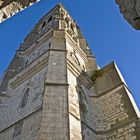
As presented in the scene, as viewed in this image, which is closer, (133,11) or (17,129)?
(133,11)

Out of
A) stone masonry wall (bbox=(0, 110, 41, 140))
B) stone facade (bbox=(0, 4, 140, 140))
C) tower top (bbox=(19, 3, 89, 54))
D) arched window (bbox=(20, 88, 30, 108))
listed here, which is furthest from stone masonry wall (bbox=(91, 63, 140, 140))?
tower top (bbox=(19, 3, 89, 54))

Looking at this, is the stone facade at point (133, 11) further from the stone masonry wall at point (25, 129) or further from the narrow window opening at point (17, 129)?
the narrow window opening at point (17, 129)

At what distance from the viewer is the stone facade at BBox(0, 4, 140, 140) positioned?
7.94 m

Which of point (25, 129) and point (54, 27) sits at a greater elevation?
point (54, 27)

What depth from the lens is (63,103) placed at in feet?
27.6

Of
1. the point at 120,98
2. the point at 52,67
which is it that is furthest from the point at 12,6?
the point at 120,98

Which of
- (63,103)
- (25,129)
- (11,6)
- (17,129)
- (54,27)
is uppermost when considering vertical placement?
(54,27)

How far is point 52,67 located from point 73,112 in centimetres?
288

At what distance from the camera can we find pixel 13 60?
1639cm

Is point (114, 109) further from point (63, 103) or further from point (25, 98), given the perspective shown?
point (25, 98)

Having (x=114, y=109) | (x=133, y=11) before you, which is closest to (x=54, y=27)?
(x=114, y=109)

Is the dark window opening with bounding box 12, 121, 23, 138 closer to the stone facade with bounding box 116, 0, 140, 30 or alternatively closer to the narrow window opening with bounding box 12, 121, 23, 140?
the narrow window opening with bounding box 12, 121, 23, 140

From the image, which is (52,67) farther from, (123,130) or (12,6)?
(12,6)

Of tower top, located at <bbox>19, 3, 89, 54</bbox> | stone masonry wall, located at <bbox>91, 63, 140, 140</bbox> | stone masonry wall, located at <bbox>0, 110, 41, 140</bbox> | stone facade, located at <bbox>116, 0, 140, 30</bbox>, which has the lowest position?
stone facade, located at <bbox>116, 0, 140, 30</bbox>
